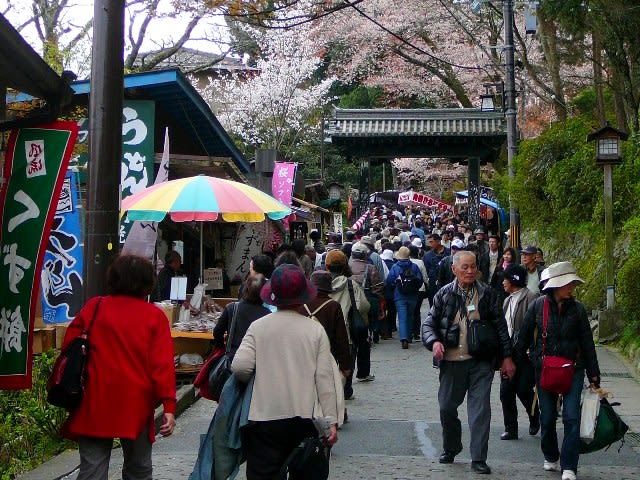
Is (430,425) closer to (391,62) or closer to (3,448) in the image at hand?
(3,448)

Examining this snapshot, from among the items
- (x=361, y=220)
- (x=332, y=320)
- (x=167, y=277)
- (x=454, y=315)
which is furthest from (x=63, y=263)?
(x=361, y=220)

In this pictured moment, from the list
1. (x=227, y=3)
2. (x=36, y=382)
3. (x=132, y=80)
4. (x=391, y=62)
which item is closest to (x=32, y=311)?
(x=36, y=382)

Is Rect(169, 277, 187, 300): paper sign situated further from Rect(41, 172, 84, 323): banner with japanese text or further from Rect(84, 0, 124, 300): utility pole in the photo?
Rect(84, 0, 124, 300): utility pole

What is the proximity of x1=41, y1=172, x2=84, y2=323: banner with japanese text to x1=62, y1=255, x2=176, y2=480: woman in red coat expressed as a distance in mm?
5345

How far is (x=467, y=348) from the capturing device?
716cm

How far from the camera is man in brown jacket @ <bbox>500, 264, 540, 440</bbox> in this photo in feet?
27.3

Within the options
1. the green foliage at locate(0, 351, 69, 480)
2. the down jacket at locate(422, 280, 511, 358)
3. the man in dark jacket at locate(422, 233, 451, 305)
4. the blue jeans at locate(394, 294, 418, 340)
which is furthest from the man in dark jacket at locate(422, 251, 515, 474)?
the man in dark jacket at locate(422, 233, 451, 305)

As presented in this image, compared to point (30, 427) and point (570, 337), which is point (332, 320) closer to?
point (570, 337)

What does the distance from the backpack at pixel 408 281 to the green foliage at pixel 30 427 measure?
7.41 m

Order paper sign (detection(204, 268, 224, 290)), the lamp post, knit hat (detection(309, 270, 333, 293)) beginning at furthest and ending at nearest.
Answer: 1. paper sign (detection(204, 268, 224, 290))
2. the lamp post
3. knit hat (detection(309, 270, 333, 293))

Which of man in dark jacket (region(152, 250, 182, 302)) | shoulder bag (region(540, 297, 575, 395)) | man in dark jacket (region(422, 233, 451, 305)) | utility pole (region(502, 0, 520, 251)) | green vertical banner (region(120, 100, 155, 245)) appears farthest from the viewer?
utility pole (region(502, 0, 520, 251))

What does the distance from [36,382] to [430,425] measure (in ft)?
12.9

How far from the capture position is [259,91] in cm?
3953

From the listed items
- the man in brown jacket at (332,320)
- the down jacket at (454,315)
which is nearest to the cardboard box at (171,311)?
the man in brown jacket at (332,320)
